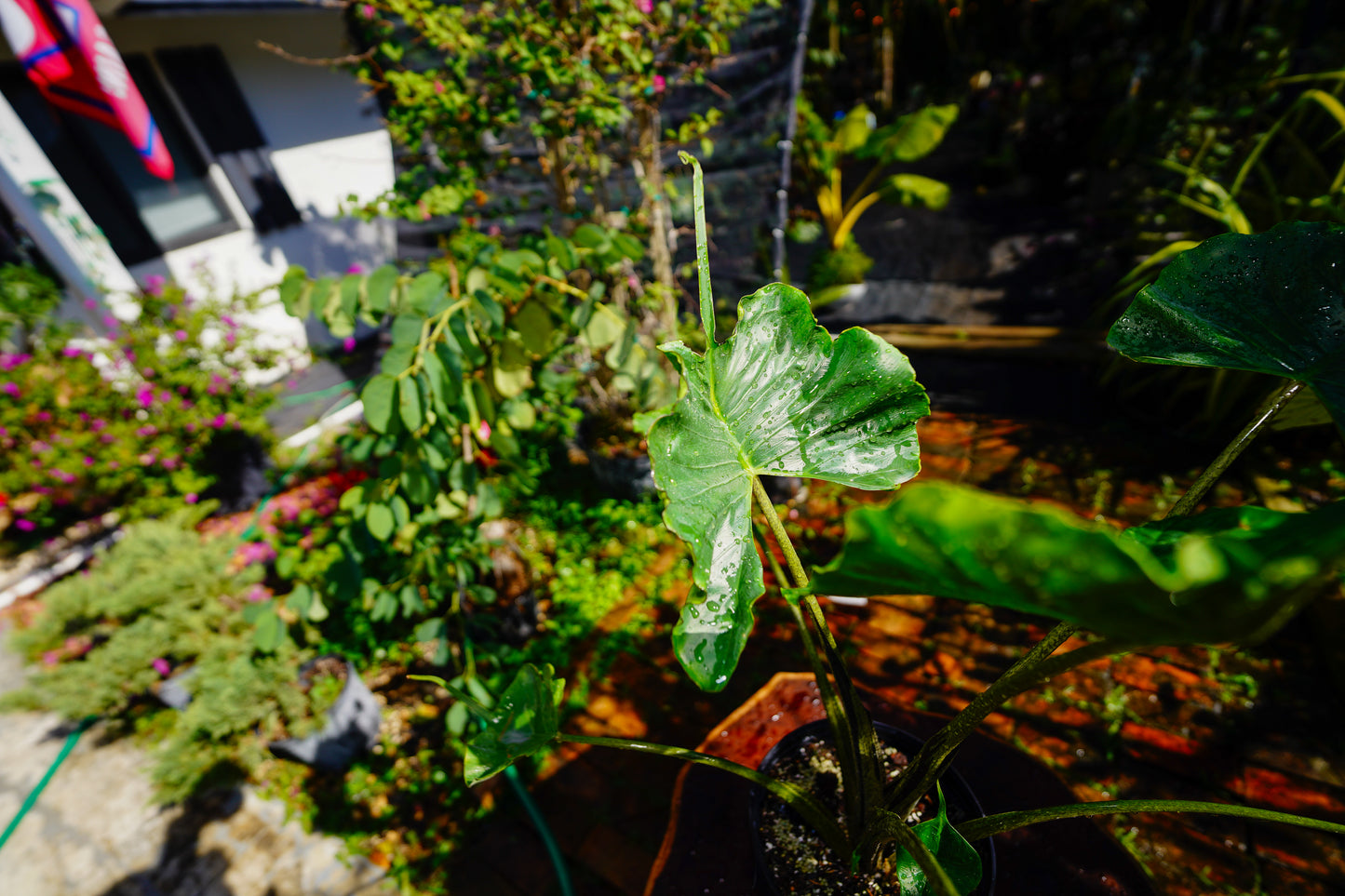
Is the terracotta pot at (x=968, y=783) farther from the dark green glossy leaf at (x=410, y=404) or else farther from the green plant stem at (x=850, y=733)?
the dark green glossy leaf at (x=410, y=404)

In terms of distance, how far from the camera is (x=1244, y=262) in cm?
63

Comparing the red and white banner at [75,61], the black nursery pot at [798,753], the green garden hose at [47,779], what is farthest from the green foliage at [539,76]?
the green garden hose at [47,779]

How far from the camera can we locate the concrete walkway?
1.69 metres

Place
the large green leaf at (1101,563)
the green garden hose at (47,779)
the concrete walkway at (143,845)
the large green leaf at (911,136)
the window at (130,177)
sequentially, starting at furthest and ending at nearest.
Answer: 1. the large green leaf at (911,136)
2. the window at (130,177)
3. the green garden hose at (47,779)
4. the concrete walkway at (143,845)
5. the large green leaf at (1101,563)

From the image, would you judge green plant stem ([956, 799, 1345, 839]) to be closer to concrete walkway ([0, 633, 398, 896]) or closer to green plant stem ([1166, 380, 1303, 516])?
green plant stem ([1166, 380, 1303, 516])

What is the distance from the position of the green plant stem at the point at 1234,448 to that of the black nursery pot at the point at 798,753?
0.47m

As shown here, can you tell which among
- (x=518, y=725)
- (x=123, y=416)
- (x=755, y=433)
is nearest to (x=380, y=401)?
(x=518, y=725)

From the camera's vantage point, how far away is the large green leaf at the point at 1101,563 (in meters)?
0.31

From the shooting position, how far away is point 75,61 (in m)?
2.39

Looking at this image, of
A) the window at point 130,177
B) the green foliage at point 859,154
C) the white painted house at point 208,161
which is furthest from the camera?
the green foliage at point 859,154

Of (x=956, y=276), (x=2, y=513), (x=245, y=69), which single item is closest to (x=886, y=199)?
(x=956, y=276)

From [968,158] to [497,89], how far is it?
6.42 meters

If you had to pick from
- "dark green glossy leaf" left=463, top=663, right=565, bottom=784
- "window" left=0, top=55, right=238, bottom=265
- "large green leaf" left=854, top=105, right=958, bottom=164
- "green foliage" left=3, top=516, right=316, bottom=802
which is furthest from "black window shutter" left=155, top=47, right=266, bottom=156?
"dark green glossy leaf" left=463, top=663, right=565, bottom=784

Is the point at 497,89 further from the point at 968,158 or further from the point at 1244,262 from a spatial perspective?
the point at 968,158
